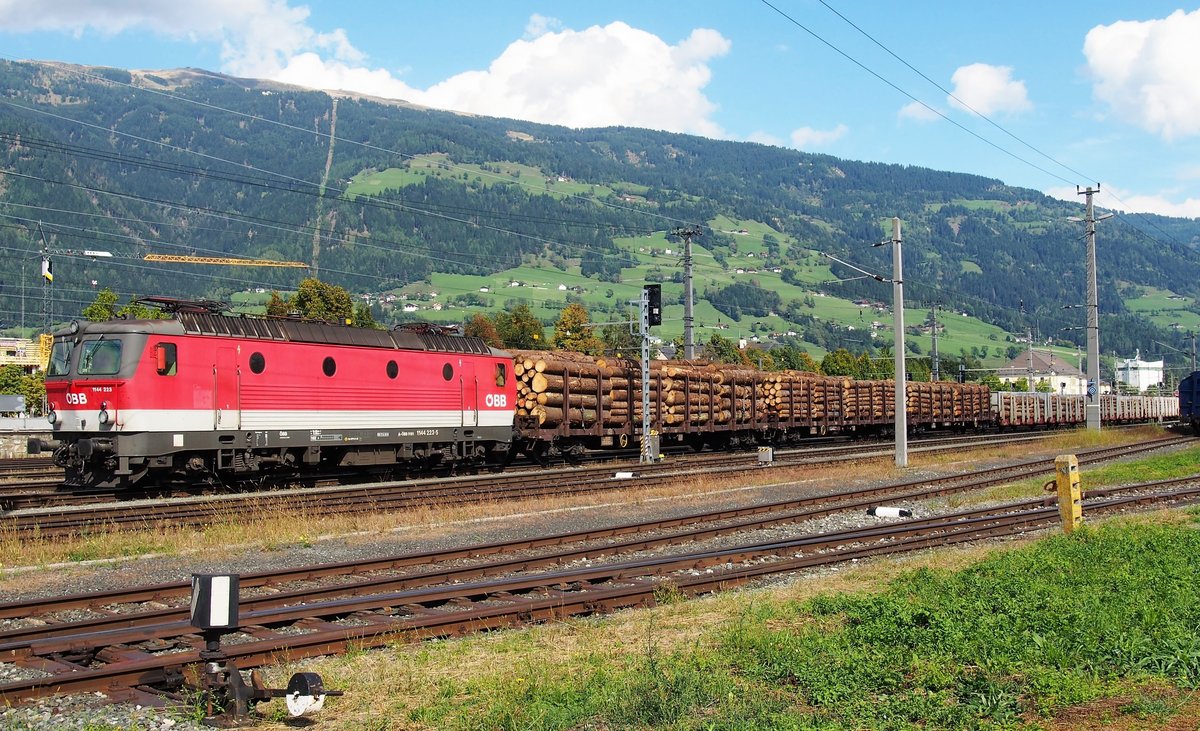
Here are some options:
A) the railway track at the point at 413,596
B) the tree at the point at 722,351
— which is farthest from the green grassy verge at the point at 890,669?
the tree at the point at 722,351

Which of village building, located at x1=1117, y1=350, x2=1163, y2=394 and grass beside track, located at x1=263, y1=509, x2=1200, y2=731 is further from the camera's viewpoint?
village building, located at x1=1117, y1=350, x2=1163, y2=394

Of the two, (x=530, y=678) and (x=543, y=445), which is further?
(x=543, y=445)

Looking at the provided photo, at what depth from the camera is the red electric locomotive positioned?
19.9 metres

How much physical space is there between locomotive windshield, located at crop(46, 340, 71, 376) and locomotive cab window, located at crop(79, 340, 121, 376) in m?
0.58

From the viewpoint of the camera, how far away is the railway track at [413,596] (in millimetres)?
8352

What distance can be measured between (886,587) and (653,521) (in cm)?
620

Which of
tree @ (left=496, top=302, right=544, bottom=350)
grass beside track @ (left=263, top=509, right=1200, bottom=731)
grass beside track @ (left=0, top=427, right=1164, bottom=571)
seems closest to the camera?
grass beside track @ (left=263, top=509, right=1200, bottom=731)

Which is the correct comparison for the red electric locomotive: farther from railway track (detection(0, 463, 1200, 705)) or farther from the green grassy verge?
the green grassy verge

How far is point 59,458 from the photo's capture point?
20.3 m

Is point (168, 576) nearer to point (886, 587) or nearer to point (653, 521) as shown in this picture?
point (653, 521)

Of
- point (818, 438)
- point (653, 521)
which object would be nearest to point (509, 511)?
point (653, 521)

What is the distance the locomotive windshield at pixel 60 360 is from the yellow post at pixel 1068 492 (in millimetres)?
18972

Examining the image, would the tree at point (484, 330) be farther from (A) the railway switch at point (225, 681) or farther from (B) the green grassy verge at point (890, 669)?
(A) the railway switch at point (225, 681)

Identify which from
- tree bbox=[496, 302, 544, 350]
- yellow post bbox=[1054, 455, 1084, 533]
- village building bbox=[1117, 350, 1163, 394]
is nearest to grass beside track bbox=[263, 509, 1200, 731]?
yellow post bbox=[1054, 455, 1084, 533]
